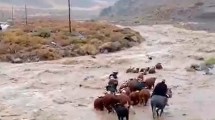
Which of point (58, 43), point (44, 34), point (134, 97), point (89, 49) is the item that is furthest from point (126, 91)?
point (44, 34)

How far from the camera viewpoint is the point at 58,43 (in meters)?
37.6

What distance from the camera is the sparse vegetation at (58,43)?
33188 mm

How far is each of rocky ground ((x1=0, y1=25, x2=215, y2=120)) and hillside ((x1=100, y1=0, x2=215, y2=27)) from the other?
36932 mm

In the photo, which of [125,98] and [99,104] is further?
[99,104]

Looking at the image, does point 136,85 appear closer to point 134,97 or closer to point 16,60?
point 134,97

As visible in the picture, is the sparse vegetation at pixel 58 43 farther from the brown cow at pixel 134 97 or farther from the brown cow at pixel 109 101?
the brown cow at pixel 109 101

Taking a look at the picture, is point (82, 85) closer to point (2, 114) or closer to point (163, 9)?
point (2, 114)

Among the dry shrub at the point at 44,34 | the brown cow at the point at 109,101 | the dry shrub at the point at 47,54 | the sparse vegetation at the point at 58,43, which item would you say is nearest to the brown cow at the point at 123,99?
the brown cow at the point at 109,101

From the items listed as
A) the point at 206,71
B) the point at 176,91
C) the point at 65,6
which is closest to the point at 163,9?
the point at 206,71

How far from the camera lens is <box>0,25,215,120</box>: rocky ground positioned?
54.6 ft

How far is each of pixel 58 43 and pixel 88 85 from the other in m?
15.9

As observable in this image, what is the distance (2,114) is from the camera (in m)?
16.7

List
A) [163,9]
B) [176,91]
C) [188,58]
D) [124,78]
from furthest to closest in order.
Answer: [163,9]
[188,58]
[124,78]
[176,91]

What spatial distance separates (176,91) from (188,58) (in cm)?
1147
